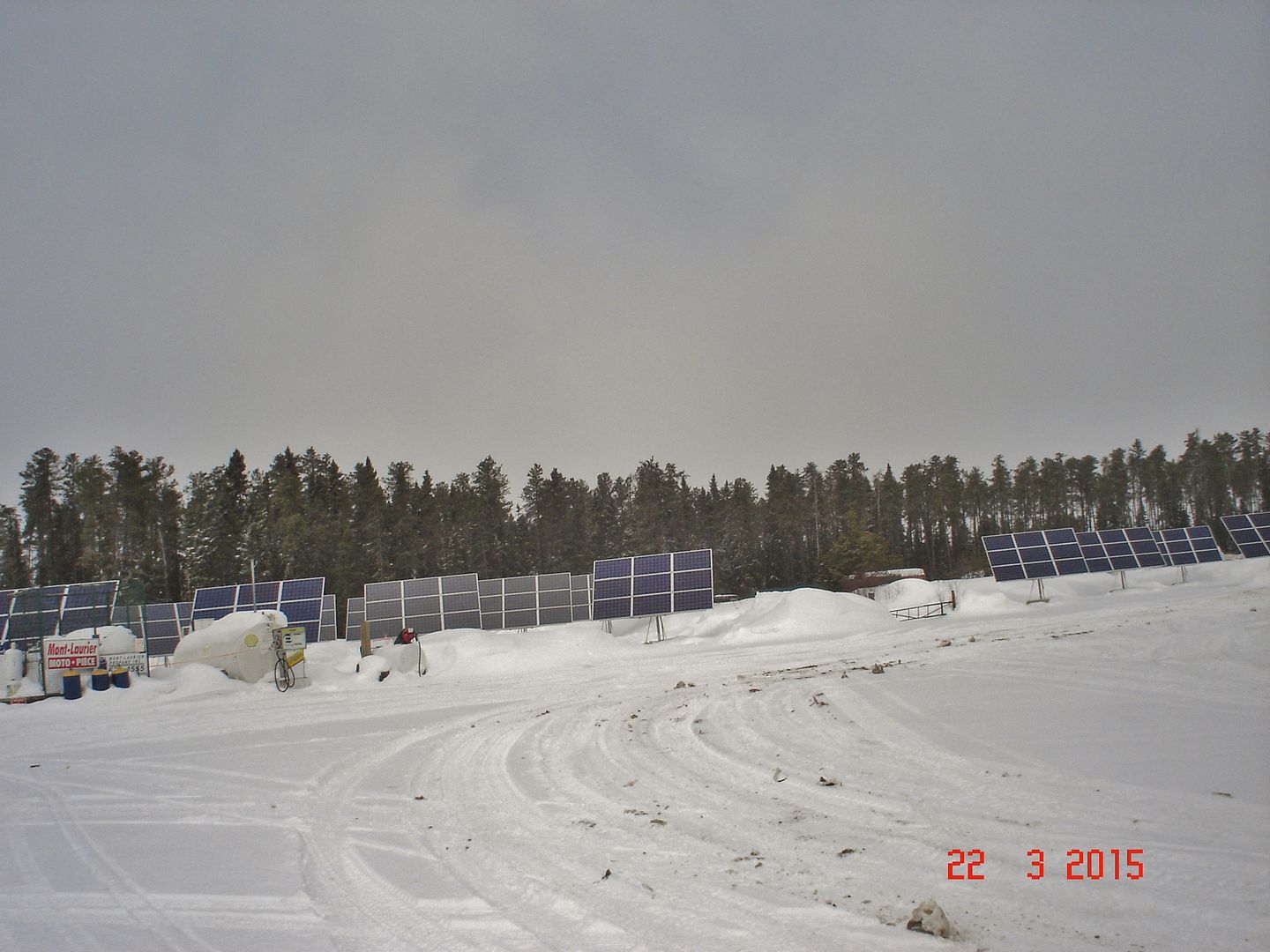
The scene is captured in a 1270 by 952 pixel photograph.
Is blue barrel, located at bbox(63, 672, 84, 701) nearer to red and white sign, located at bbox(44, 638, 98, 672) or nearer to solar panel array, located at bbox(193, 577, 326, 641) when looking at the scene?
red and white sign, located at bbox(44, 638, 98, 672)

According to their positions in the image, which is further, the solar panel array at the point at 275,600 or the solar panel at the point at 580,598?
the solar panel at the point at 580,598

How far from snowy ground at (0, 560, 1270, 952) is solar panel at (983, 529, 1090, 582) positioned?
21.9 m

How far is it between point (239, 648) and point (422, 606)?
11899mm

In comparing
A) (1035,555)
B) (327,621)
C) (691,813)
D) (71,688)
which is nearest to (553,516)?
(327,621)

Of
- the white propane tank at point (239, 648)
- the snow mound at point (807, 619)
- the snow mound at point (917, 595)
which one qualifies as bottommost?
the snow mound at point (917, 595)

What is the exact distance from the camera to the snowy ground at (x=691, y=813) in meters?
5.38

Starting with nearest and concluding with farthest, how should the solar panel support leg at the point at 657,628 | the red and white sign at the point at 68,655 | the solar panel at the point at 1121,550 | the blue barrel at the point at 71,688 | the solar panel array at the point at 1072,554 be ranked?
the blue barrel at the point at 71,688 < the red and white sign at the point at 68,655 < the solar panel support leg at the point at 657,628 < the solar panel array at the point at 1072,554 < the solar panel at the point at 1121,550

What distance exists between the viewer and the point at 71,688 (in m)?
21.4

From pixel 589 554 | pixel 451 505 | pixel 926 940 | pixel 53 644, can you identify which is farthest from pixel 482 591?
pixel 451 505

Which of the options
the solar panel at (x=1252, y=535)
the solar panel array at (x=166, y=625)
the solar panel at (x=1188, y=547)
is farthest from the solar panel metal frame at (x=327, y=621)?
the solar panel at (x=1252, y=535)

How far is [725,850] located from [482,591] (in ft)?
101

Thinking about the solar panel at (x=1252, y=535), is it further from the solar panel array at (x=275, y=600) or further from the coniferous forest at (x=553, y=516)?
the solar panel array at (x=275, y=600)
